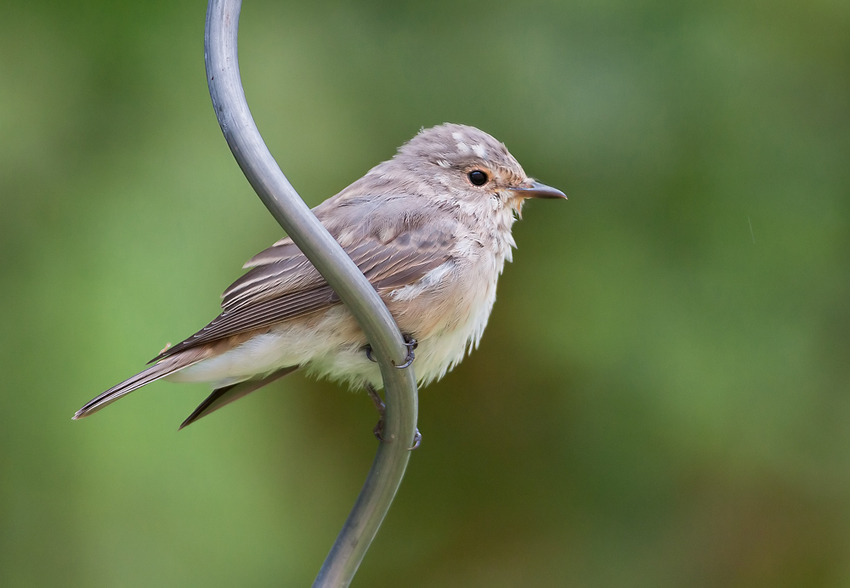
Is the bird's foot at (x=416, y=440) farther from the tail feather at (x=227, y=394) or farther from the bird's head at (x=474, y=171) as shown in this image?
the bird's head at (x=474, y=171)

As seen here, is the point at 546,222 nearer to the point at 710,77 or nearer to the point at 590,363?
the point at 590,363

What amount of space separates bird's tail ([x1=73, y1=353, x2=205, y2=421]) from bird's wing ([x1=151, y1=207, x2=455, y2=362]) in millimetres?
36

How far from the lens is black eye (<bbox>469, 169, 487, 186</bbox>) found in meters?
3.12

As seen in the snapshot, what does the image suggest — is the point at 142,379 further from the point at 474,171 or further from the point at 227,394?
the point at 474,171

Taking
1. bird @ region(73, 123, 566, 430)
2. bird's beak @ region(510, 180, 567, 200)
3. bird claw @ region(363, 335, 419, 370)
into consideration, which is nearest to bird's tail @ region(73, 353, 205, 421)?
bird @ region(73, 123, 566, 430)

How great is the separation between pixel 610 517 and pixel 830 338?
1181 millimetres

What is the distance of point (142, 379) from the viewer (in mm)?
2457

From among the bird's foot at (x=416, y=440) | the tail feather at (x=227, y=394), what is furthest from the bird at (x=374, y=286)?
the bird's foot at (x=416, y=440)

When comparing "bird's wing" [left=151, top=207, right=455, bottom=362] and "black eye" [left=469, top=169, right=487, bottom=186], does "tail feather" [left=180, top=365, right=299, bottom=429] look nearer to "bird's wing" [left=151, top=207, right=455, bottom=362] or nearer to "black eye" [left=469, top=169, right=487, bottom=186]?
"bird's wing" [left=151, top=207, right=455, bottom=362]

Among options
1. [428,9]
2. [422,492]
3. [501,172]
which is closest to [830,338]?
[501,172]

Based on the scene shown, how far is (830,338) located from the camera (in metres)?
3.61

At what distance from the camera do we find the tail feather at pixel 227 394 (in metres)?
2.72

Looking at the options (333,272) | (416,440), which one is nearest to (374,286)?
(416,440)

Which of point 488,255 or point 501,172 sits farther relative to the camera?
point 501,172
